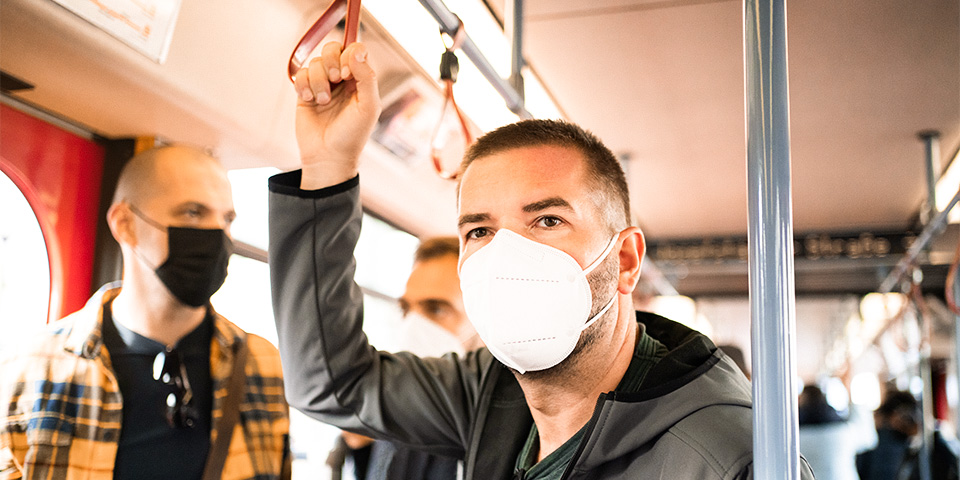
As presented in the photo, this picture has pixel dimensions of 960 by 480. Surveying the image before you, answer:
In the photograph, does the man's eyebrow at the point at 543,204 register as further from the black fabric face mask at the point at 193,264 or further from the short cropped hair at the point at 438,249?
the short cropped hair at the point at 438,249

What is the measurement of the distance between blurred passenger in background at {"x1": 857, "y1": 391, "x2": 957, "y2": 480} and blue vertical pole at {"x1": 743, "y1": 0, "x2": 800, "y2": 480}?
6.07 metres

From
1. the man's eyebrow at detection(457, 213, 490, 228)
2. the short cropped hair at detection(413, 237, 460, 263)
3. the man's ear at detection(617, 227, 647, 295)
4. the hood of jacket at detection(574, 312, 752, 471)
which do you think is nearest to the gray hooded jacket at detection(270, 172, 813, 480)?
the hood of jacket at detection(574, 312, 752, 471)

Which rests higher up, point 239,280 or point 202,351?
point 239,280

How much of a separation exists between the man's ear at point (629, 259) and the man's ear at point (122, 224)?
1.37m

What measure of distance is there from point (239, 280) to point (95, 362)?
1270 millimetres

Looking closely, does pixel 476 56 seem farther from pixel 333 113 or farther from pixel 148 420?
pixel 148 420

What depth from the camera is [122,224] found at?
2.21 meters

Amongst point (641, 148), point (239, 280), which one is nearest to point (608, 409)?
point (239, 280)

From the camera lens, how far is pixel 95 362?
6.48ft

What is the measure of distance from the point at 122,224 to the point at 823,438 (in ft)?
17.8

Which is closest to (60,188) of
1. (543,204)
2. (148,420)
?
(148,420)

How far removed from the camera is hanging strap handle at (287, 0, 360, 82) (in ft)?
4.70

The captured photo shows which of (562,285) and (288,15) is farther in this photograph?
(288,15)

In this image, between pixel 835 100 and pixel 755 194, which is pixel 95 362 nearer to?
pixel 755 194
